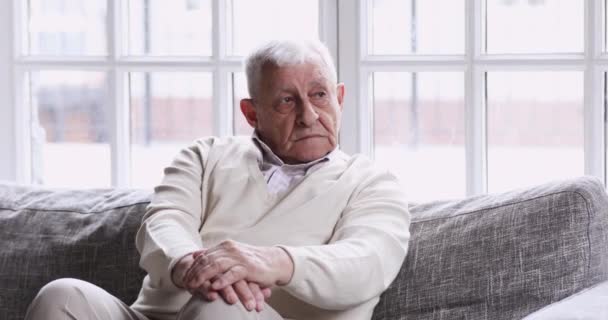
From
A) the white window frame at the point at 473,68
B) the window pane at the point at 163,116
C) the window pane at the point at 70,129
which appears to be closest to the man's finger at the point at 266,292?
the white window frame at the point at 473,68

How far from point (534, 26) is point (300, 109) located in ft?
2.71

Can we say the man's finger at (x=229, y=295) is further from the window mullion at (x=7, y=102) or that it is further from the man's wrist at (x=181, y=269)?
the window mullion at (x=7, y=102)

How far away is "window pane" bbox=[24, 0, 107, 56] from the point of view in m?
3.37

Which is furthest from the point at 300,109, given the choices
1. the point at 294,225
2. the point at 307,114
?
the point at 294,225

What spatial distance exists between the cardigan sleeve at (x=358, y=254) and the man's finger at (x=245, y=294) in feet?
0.35

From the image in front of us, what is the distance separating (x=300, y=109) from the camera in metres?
2.43

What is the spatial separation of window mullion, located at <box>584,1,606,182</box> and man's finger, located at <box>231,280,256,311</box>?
1.19 meters

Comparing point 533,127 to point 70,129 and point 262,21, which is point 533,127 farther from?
point 70,129

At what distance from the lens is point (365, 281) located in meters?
2.18

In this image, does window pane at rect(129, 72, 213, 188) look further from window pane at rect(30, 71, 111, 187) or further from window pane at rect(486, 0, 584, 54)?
window pane at rect(486, 0, 584, 54)

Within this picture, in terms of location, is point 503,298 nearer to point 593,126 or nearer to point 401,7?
point 593,126

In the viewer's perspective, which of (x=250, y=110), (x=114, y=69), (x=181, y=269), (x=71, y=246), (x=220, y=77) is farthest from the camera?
(x=114, y=69)

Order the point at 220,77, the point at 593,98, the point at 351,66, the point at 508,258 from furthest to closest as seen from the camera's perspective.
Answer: the point at 220,77 → the point at 351,66 → the point at 593,98 → the point at 508,258

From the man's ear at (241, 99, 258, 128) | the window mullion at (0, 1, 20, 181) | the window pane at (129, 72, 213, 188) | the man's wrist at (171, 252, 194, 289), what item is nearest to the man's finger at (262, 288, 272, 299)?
the man's wrist at (171, 252, 194, 289)
